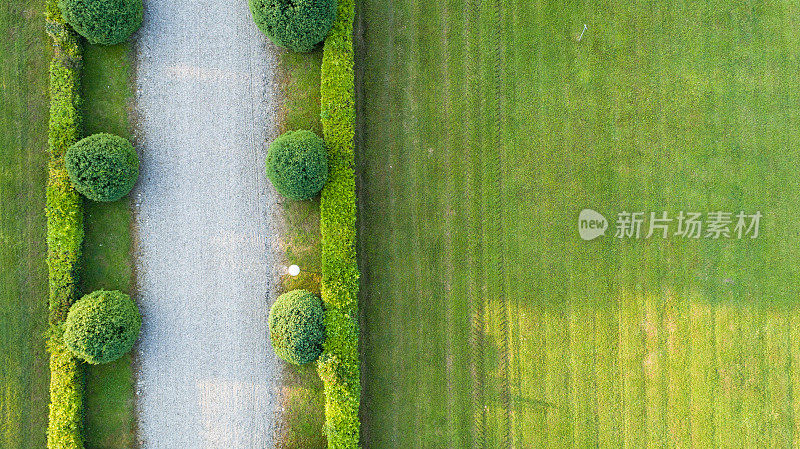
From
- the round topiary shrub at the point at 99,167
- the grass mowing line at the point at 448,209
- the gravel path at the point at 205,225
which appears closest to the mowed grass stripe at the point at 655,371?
the grass mowing line at the point at 448,209

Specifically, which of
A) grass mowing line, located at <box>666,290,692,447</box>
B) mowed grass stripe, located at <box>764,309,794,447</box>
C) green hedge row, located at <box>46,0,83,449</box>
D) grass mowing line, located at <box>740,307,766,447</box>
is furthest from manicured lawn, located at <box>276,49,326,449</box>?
mowed grass stripe, located at <box>764,309,794,447</box>

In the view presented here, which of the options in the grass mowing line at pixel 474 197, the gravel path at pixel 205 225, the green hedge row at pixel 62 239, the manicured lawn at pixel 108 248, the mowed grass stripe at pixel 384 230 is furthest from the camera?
the grass mowing line at pixel 474 197

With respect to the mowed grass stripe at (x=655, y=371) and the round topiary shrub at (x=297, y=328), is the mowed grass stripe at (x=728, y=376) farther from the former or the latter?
the round topiary shrub at (x=297, y=328)

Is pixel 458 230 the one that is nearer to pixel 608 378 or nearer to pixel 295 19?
pixel 608 378

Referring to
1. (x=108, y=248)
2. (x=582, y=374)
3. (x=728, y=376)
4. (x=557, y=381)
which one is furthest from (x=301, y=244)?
(x=728, y=376)

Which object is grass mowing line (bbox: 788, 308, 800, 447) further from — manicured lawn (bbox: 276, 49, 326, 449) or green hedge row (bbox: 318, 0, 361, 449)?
manicured lawn (bbox: 276, 49, 326, 449)

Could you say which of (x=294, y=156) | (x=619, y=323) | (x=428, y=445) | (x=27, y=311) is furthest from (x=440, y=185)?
(x=27, y=311)

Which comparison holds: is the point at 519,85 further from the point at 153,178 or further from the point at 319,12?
the point at 153,178
